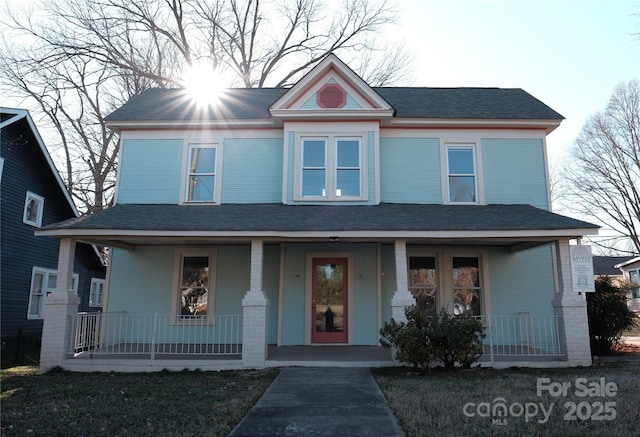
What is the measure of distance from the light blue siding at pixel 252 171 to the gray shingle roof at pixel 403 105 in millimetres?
764

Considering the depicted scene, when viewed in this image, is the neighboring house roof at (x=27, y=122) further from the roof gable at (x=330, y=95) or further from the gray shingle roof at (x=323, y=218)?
the roof gable at (x=330, y=95)

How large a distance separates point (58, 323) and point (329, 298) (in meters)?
6.25

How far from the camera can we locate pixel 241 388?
7.27 m

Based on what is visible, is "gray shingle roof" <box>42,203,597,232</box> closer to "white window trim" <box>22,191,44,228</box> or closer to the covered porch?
the covered porch

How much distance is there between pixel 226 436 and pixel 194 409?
1.30 metres

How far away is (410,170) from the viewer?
12.1m

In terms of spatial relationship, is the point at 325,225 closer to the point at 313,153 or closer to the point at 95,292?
the point at 313,153

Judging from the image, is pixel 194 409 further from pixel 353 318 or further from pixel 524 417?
pixel 353 318

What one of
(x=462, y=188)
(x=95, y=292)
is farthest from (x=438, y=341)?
(x=95, y=292)

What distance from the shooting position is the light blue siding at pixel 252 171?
12.0m

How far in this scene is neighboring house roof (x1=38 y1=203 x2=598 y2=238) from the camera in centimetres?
936

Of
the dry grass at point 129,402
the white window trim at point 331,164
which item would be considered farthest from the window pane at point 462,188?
the dry grass at point 129,402

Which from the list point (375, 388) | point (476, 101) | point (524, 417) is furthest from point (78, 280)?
point (524, 417)

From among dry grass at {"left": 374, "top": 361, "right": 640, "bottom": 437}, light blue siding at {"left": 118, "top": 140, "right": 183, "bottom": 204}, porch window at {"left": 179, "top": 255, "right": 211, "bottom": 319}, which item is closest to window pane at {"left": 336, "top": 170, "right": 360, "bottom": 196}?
porch window at {"left": 179, "top": 255, "right": 211, "bottom": 319}
